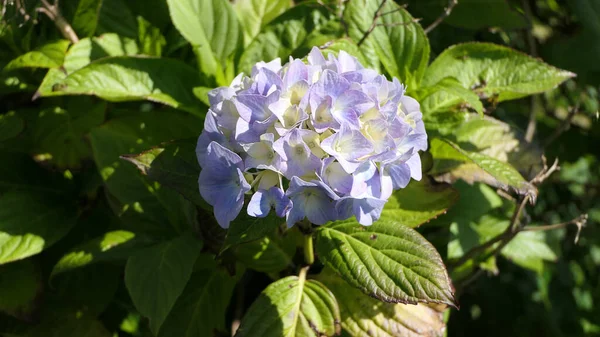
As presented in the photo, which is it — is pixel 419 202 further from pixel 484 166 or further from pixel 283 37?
pixel 283 37

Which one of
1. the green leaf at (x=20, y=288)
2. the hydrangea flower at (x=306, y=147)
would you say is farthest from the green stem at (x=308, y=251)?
the green leaf at (x=20, y=288)

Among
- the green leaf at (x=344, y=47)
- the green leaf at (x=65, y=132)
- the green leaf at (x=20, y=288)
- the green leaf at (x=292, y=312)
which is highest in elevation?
the green leaf at (x=344, y=47)

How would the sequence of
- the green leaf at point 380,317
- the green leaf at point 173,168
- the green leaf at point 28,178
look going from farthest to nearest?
the green leaf at point 28,178 → the green leaf at point 380,317 → the green leaf at point 173,168

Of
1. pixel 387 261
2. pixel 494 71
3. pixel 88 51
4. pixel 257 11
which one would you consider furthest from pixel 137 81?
pixel 494 71

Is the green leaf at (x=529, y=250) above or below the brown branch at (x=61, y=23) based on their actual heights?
below

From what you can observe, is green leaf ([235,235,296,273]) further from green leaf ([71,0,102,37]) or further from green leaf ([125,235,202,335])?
green leaf ([71,0,102,37])

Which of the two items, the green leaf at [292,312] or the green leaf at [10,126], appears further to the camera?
the green leaf at [10,126]

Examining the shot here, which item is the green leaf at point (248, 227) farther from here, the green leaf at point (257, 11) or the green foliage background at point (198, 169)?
the green leaf at point (257, 11)

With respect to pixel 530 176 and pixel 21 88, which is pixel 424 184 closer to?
pixel 530 176
